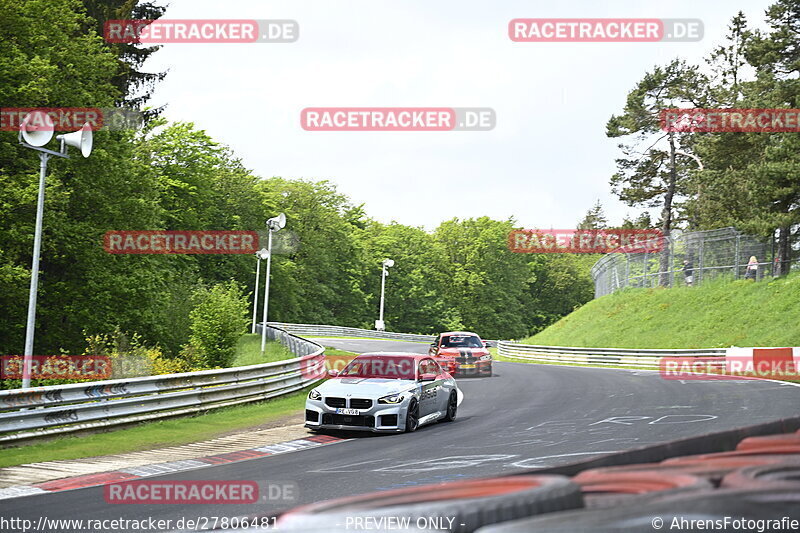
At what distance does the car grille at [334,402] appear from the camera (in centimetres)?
1466

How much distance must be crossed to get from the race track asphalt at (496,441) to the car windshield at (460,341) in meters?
6.81

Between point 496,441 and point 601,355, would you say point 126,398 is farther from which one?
point 601,355

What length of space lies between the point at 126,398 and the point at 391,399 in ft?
16.5

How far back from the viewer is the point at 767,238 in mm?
43406

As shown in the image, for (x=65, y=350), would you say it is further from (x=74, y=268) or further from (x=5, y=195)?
(x=5, y=195)

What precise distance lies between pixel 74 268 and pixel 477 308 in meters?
78.6

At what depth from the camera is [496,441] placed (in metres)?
13.1

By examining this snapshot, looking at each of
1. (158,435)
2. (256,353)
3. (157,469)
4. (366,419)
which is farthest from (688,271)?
(157,469)

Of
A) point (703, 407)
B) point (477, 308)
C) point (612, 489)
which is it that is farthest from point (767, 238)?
point (477, 308)

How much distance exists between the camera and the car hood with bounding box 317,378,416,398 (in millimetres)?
14771

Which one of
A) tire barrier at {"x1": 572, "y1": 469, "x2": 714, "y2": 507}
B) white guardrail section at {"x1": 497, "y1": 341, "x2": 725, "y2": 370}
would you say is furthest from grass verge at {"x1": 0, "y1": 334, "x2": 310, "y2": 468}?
white guardrail section at {"x1": 497, "y1": 341, "x2": 725, "y2": 370}

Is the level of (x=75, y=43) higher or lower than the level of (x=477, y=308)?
higher

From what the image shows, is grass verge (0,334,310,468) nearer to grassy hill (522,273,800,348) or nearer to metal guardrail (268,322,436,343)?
grassy hill (522,273,800,348)

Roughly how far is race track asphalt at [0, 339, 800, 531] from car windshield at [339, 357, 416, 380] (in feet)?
4.02
